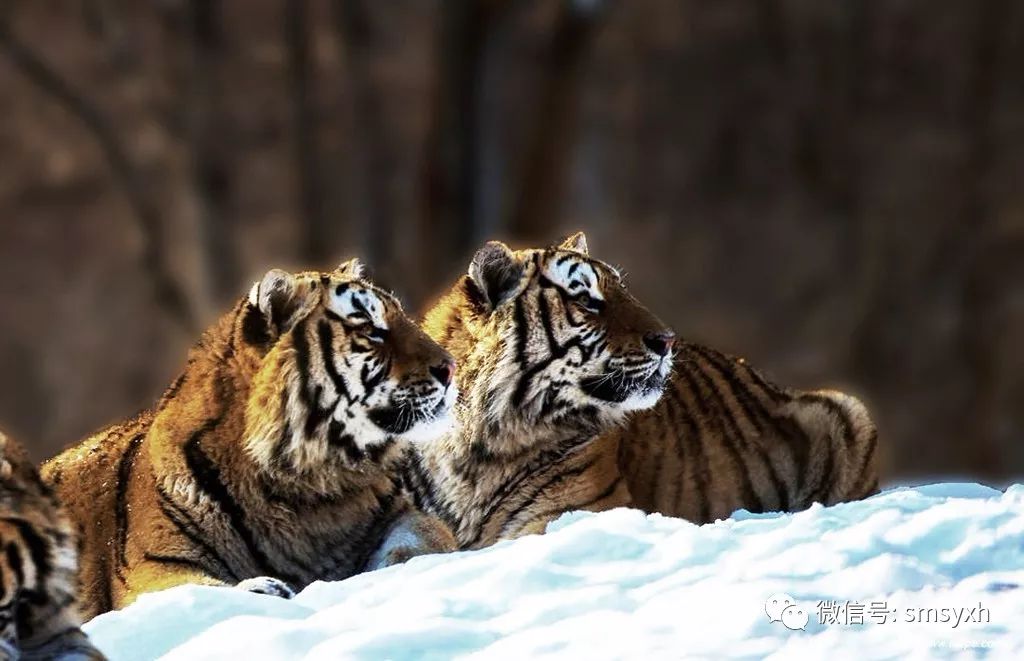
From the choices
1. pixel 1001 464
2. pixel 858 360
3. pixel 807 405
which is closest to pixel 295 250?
pixel 858 360

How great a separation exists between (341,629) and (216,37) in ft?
41.8

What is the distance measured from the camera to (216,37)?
54.2 feet

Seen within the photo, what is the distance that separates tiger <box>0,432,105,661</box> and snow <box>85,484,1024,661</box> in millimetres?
419

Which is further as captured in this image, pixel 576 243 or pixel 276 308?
pixel 576 243

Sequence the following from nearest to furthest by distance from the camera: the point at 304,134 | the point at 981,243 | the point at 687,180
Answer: the point at 304,134
the point at 981,243
the point at 687,180

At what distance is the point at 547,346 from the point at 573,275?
9.5 inches

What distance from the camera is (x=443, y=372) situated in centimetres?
546

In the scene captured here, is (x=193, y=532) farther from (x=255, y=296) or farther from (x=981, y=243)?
(x=981, y=243)

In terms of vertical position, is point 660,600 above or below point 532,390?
below

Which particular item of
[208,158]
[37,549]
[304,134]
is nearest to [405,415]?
[37,549]

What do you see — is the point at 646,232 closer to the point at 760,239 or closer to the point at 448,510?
the point at 760,239

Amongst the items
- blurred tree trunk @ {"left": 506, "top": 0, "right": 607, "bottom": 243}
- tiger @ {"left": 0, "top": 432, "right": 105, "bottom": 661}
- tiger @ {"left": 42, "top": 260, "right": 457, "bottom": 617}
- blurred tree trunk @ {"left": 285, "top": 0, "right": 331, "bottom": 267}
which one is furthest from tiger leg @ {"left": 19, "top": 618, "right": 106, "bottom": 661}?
blurred tree trunk @ {"left": 285, "top": 0, "right": 331, "bottom": 267}

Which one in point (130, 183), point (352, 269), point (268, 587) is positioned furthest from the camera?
point (130, 183)

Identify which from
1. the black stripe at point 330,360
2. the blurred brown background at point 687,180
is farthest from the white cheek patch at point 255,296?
the blurred brown background at point 687,180
